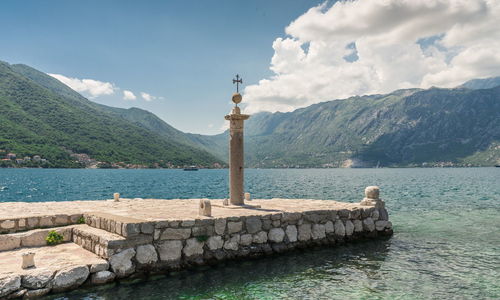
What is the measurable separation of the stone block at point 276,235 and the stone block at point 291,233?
25 centimetres

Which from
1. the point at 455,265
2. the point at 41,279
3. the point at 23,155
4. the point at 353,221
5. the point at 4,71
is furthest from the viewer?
the point at 4,71

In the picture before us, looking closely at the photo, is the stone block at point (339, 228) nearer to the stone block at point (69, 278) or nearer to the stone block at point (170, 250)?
the stone block at point (170, 250)

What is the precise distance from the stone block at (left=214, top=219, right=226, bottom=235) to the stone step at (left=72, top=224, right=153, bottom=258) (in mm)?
2255

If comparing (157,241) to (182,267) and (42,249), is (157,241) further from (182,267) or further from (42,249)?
(42,249)

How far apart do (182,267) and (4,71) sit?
200279mm

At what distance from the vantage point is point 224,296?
29.8 ft

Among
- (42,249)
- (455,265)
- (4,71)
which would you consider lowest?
(455,265)

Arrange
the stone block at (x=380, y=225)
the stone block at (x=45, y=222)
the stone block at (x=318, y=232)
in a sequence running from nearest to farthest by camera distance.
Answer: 1. the stone block at (x=45, y=222)
2. the stone block at (x=318, y=232)
3. the stone block at (x=380, y=225)

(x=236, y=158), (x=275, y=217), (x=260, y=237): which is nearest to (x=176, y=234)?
(x=260, y=237)

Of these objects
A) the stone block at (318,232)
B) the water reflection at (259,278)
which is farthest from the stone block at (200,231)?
the stone block at (318,232)

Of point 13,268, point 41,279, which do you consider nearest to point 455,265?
point 41,279

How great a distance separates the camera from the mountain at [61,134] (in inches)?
4968

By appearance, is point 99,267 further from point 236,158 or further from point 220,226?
point 236,158

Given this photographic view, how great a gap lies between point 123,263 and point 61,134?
491ft
